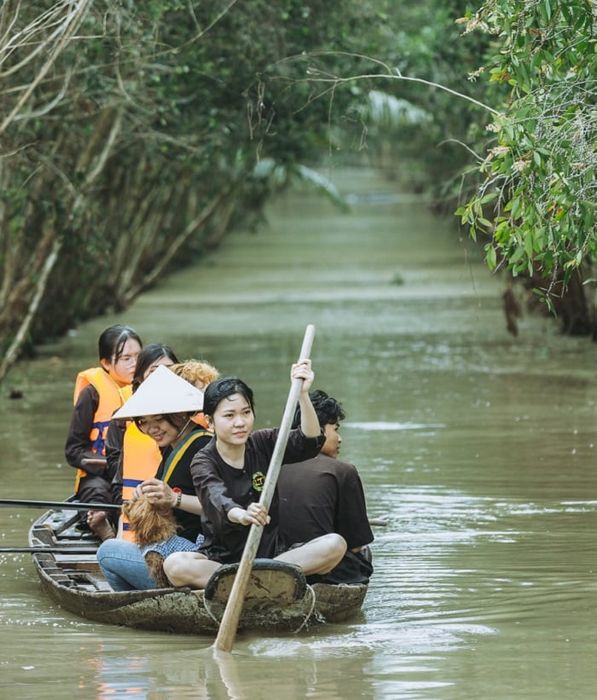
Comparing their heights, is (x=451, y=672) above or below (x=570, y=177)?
below

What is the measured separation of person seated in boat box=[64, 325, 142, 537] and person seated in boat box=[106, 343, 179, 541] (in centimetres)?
58

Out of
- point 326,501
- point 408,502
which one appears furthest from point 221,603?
point 408,502

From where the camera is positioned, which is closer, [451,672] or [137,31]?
[451,672]

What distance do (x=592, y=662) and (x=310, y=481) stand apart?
165 centimetres

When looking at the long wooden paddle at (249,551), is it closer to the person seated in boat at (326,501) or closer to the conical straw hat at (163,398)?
the person seated in boat at (326,501)

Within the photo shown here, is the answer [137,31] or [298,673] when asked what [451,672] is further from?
[137,31]

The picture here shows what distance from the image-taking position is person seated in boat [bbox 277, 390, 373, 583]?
7996 millimetres

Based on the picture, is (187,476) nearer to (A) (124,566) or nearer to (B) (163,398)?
(B) (163,398)

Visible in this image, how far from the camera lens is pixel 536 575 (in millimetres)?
8914

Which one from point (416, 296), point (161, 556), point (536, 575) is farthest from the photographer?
point (416, 296)

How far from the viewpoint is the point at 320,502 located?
8.02 meters

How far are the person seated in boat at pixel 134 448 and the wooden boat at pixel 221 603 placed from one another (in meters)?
0.46

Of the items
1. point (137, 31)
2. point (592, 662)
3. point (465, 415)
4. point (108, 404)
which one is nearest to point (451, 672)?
point (592, 662)

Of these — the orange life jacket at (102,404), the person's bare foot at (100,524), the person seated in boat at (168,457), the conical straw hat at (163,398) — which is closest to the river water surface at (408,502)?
the person seated in boat at (168,457)
